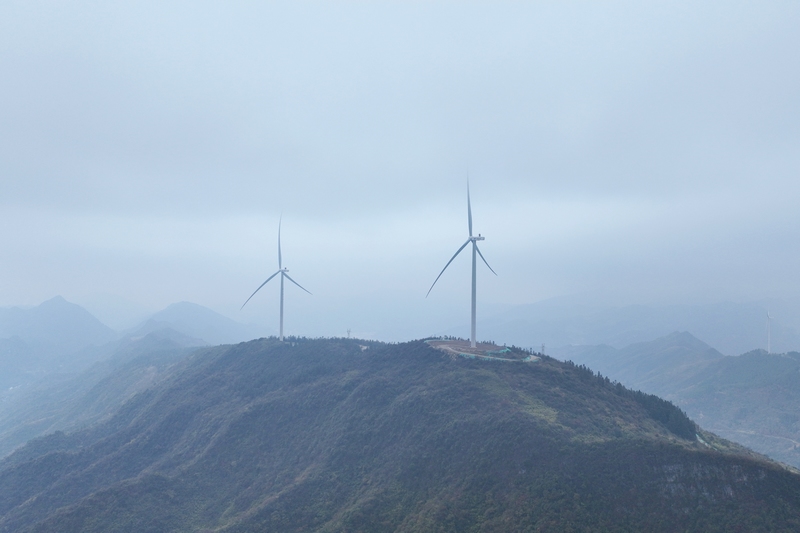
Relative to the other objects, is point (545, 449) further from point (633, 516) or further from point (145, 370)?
point (145, 370)

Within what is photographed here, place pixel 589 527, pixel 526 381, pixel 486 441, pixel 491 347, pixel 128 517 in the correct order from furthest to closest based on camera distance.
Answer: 1. pixel 491 347
2. pixel 526 381
3. pixel 128 517
4. pixel 486 441
5. pixel 589 527

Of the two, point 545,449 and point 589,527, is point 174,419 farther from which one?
point 589,527

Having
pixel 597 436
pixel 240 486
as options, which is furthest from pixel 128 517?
pixel 597 436

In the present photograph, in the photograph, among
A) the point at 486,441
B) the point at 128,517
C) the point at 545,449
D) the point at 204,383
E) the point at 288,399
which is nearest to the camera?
the point at 545,449

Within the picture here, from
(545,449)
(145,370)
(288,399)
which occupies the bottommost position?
(145,370)

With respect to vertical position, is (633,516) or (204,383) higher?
(633,516)

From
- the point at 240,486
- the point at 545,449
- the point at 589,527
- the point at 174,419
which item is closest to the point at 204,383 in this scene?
the point at 174,419

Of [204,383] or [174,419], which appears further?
[204,383]
